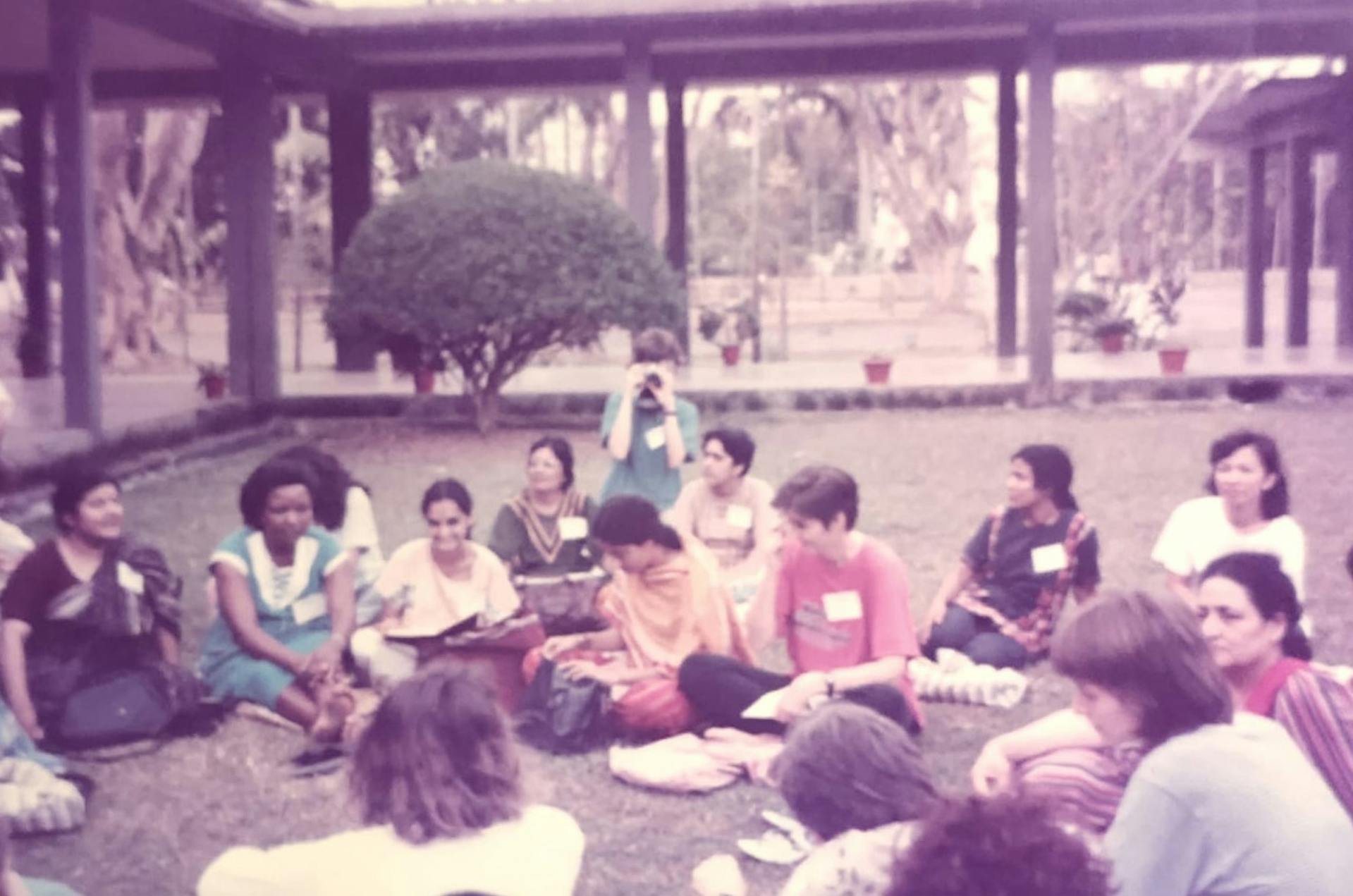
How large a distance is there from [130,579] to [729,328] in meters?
14.5

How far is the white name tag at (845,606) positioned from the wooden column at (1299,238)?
15155 mm

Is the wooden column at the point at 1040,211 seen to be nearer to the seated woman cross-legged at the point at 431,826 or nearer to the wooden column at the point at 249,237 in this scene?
the wooden column at the point at 249,237

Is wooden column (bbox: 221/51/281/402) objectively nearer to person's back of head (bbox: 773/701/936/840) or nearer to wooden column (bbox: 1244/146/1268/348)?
wooden column (bbox: 1244/146/1268/348)

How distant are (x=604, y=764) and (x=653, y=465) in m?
2.27

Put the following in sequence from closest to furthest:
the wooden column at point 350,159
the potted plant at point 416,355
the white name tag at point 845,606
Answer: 1. the white name tag at point 845,606
2. the potted plant at point 416,355
3. the wooden column at point 350,159

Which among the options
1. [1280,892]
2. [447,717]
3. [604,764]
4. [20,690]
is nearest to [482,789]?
[447,717]

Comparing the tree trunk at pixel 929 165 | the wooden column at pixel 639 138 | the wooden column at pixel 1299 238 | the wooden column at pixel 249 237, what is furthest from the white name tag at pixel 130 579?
the tree trunk at pixel 929 165

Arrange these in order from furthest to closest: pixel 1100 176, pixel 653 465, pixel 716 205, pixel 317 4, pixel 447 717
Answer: pixel 716 205 → pixel 1100 176 → pixel 317 4 → pixel 653 465 → pixel 447 717

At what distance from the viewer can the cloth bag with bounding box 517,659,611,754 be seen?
5309 millimetres

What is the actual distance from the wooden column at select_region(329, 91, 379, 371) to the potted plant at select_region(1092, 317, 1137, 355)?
7831 millimetres

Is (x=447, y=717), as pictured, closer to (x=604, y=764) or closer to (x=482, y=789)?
(x=482, y=789)

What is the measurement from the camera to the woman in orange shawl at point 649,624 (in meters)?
5.34

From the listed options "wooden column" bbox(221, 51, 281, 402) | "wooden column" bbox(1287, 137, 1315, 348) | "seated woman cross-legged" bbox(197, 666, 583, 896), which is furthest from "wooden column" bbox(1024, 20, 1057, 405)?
"seated woman cross-legged" bbox(197, 666, 583, 896)

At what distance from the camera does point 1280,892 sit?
8.80 feet
